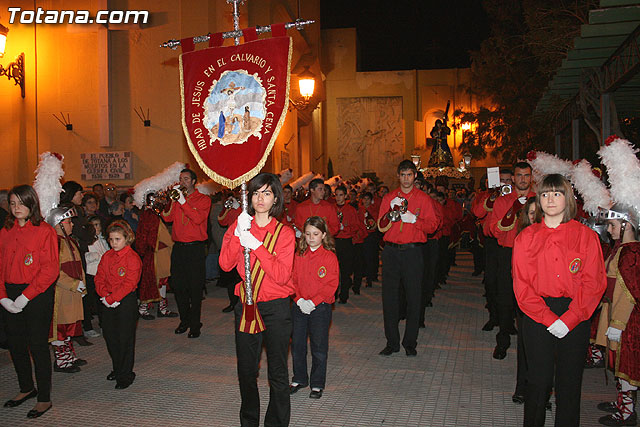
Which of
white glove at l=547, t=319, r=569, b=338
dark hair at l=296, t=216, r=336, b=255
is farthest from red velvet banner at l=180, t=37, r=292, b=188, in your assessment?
white glove at l=547, t=319, r=569, b=338

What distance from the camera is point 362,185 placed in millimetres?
18594

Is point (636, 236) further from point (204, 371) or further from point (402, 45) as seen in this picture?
point (402, 45)

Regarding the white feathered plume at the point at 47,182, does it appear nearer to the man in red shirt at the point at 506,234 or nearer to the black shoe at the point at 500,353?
the man in red shirt at the point at 506,234

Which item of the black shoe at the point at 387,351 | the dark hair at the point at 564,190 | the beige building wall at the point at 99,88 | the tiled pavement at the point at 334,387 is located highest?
the beige building wall at the point at 99,88

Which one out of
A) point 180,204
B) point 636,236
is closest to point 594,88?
point 636,236

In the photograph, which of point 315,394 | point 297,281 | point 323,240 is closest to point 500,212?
point 323,240

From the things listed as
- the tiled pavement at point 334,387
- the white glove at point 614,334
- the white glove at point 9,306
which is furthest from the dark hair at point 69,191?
the white glove at point 614,334

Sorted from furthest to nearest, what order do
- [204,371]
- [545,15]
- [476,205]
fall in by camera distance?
[545,15], [476,205], [204,371]

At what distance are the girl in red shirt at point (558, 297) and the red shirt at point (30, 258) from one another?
418cm

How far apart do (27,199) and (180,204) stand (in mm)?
2846

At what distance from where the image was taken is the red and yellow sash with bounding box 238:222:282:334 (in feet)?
14.1

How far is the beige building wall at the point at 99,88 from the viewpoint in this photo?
13.9 meters

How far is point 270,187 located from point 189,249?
166 inches

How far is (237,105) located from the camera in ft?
14.7
